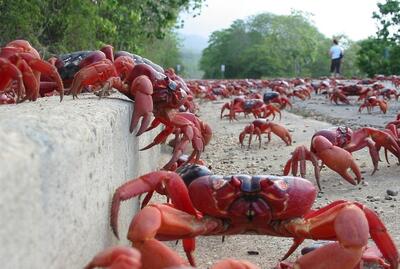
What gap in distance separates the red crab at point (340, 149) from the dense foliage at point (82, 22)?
9.10 metres

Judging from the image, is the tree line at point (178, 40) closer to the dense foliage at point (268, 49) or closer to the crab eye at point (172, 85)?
the dense foliage at point (268, 49)

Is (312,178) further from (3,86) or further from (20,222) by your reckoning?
(20,222)

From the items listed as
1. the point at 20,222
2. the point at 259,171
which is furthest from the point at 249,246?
the point at 259,171

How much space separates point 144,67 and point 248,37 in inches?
3166

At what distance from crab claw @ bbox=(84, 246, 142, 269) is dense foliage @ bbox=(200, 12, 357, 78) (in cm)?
7245

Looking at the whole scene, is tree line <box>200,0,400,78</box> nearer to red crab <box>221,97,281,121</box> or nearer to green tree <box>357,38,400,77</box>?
green tree <box>357,38,400,77</box>

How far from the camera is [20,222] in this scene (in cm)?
134

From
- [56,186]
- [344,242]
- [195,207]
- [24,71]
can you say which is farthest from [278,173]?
[56,186]

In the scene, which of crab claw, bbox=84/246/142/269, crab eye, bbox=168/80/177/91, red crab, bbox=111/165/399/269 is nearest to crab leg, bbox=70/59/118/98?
crab eye, bbox=168/80/177/91

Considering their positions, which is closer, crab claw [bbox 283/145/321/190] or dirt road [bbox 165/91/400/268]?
dirt road [bbox 165/91/400/268]

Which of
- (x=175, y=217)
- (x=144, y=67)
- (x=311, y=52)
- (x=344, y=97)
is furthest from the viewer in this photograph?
(x=311, y=52)

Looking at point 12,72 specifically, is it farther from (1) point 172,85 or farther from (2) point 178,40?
(2) point 178,40

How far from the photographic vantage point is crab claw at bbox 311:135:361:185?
4.76 meters

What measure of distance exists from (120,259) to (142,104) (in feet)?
6.18
